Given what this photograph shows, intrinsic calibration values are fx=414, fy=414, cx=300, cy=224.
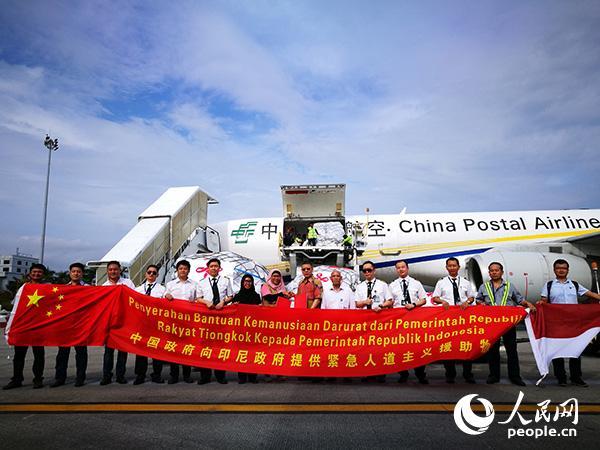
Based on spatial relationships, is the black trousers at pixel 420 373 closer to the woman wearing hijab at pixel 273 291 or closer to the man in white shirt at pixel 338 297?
the man in white shirt at pixel 338 297

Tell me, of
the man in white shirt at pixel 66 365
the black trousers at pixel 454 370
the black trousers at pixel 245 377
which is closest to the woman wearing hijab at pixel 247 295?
the black trousers at pixel 245 377

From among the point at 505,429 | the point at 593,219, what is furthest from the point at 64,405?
the point at 593,219

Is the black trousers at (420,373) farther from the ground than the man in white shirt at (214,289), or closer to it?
closer to it

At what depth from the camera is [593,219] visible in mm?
17172

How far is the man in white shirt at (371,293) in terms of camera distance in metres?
6.46

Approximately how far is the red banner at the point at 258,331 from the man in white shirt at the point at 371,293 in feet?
1.46

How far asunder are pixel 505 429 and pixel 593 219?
16.9m

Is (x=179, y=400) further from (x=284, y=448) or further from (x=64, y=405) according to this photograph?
(x=284, y=448)

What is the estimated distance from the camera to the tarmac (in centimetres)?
362

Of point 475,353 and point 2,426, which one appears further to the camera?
point 475,353

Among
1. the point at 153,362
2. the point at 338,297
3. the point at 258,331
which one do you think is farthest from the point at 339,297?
the point at 153,362

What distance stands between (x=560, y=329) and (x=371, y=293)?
2807mm

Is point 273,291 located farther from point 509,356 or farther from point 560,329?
point 560,329

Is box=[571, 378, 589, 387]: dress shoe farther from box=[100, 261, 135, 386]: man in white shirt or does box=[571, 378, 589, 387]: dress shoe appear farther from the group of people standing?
box=[100, 261, 135, 386]: man in white shirt
